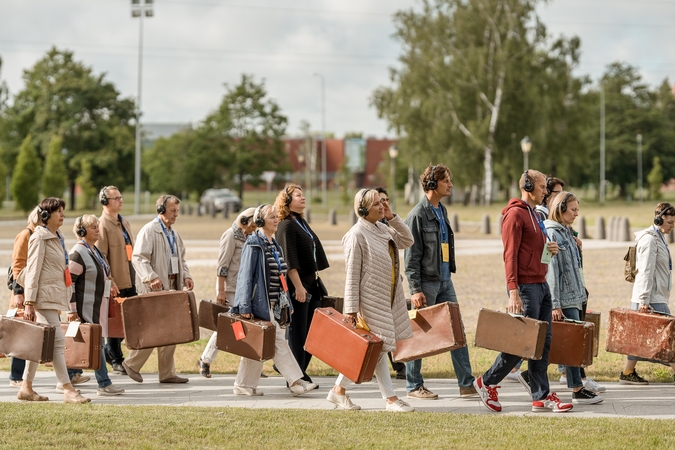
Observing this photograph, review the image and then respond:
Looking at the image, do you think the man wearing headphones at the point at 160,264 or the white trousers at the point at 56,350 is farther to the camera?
the man wearing headphones at the point at 160,264

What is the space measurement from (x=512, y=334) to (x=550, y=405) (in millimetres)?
625

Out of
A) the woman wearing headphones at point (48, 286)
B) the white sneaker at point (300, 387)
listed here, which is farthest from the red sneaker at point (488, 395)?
the woman wearing headphones at point (48, 286)

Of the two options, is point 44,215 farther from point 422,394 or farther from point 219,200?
point 219,200

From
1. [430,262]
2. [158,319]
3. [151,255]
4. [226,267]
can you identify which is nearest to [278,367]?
[158,319]

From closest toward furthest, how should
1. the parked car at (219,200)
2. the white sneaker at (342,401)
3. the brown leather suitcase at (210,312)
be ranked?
the white sneaker at (342,401)
the brown leather suitcase at (210,312)
the parked car at (219,200)

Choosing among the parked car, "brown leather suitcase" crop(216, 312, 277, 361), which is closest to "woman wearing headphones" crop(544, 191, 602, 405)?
"brown leather suitcase" crop(216, 312, 277, 361)

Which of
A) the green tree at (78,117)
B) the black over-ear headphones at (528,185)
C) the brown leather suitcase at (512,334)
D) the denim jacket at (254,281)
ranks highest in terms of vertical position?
the green tree at (78,117)

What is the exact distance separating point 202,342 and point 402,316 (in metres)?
4.42

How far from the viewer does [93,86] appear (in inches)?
2514

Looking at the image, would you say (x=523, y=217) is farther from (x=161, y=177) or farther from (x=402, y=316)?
(x=161, y=177)

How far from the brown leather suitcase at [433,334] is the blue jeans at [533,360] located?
346 mm

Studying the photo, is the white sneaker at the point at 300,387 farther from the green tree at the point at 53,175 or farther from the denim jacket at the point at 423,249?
the green tree at the point at 53,175

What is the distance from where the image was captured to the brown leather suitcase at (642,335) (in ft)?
25.6

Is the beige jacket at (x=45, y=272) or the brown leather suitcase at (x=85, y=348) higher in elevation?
the beige jacket at (x=45, y=272)
